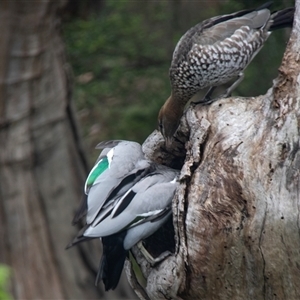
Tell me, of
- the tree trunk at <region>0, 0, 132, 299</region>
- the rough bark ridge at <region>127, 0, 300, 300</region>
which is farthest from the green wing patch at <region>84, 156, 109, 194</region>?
the tree trunk at <region>0, 0, 132, 299</region>

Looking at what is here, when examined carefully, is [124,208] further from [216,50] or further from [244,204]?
[216,50]

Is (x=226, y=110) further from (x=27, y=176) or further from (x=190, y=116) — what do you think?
(x=27, y=176)

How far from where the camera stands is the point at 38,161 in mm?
6047

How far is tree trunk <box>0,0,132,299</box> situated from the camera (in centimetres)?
564

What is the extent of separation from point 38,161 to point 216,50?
2714mm

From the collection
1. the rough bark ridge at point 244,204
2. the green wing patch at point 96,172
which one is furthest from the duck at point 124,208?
the rough bark ridge at point 244,204

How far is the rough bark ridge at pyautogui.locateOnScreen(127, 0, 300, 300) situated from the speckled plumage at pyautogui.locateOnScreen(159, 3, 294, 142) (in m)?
0.66

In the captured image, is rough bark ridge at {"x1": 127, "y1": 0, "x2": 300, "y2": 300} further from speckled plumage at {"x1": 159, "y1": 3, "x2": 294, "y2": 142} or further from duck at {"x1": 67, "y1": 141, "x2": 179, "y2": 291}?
speckled plumage at {"x1": 159, "y1": 3, "x2": 294, "y2": 142}

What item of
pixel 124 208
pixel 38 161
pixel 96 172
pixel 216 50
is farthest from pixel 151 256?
pixel 38 161

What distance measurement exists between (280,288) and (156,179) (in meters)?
0.73

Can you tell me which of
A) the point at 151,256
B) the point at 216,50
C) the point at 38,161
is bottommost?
the point at 38,161

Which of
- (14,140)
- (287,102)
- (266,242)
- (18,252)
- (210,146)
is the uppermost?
(287,102)

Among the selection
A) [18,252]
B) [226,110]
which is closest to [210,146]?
[226,110]

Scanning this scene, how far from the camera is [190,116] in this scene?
3.28m
